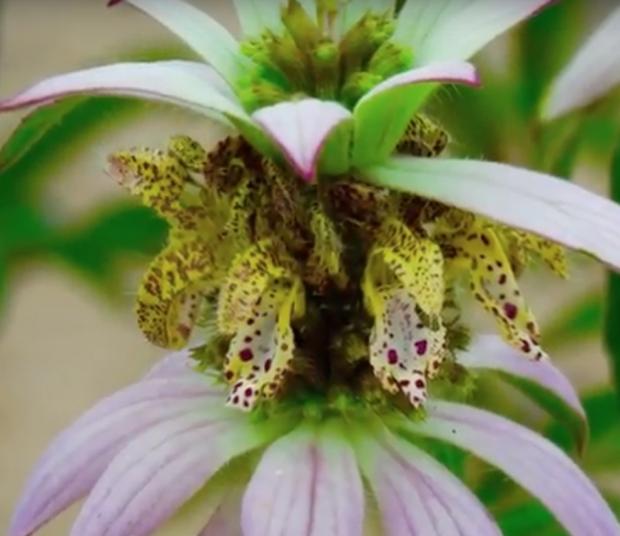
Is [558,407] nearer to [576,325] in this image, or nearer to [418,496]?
[418,496]

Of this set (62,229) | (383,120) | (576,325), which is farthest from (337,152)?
(62,229)

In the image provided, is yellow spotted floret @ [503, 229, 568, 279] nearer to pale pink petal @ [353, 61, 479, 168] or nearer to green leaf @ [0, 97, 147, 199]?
pale pink petal @ [353, 61, 479, 168]

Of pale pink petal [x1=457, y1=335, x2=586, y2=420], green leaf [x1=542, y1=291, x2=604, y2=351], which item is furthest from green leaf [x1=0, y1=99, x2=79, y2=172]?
green leaf [x1=542, y1=291, x2=604, y2=351]

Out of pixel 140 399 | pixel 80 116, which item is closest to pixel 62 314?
pixel 80 116

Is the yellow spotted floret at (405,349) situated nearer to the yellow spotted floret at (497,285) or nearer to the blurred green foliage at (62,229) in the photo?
the yellow spotted floret at (497,285)

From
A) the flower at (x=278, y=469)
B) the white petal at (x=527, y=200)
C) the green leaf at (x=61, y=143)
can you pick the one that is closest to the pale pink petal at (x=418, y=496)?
the flower at (x=278, y=469)

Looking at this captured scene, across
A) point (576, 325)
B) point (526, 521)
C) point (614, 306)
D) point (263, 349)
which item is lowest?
point (576, 325)

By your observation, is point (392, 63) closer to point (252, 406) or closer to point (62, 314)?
point (252, 406)
